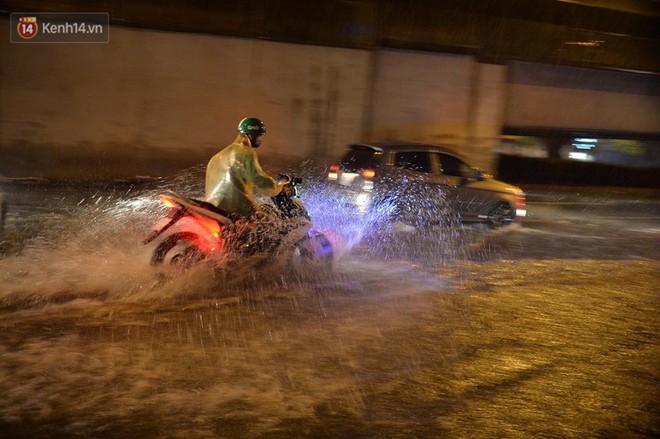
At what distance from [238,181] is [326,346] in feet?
7.93

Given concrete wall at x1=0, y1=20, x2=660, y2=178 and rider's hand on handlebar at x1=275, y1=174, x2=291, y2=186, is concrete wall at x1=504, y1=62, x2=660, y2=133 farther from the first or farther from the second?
rider's hand on handlebar at x1=275, y1=174, x2=291, y2=186

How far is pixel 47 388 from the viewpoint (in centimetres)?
471

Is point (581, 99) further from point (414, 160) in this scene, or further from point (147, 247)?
point (147, 247)

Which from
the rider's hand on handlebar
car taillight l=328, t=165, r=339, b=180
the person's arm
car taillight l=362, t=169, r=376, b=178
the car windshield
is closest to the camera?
the person's arm

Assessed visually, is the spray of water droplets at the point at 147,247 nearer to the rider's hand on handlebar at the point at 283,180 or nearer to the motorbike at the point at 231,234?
the motorbike at the point at 231,234

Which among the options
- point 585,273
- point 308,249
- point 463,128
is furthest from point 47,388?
point 463,128

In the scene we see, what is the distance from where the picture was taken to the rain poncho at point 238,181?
7551 millimetres

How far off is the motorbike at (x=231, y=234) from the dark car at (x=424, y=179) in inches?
163

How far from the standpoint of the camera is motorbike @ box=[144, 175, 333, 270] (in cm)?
737

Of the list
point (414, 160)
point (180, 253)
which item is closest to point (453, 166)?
point (414, 160)

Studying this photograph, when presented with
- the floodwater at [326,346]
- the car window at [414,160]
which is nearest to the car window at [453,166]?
the car window at [414,160]

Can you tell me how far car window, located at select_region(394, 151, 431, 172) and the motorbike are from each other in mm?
4529

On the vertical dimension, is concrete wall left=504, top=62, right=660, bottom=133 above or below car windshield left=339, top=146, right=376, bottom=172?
above

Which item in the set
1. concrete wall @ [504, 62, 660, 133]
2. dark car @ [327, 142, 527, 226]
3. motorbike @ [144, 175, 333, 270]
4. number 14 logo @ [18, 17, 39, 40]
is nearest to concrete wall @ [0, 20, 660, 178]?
concrete wall @ [504, 62, 660, 133]
